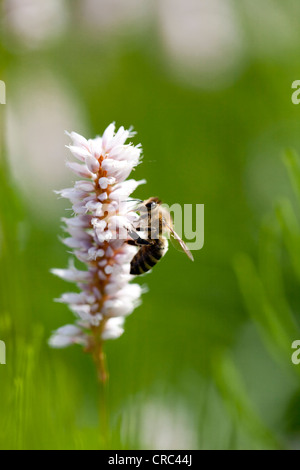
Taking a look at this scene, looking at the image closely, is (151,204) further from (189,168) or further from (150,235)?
(189,168)

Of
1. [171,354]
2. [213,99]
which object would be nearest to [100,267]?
[171,354]

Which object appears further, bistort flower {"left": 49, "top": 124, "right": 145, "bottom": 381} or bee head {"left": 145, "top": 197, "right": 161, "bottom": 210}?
bee head {"left": 145, "top": 197, "right": 161, "bottom": 210}

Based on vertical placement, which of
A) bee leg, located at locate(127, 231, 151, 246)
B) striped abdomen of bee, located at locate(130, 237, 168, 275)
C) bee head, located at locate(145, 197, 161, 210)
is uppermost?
bee head, located at locate(145, 197, 161, 210)

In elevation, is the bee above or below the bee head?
below

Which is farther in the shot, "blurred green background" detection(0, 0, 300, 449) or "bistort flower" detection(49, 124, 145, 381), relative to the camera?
"blurred green background" detection(0, 0, 300, 449)

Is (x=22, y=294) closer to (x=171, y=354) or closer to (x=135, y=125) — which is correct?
(x=171, y=354)
